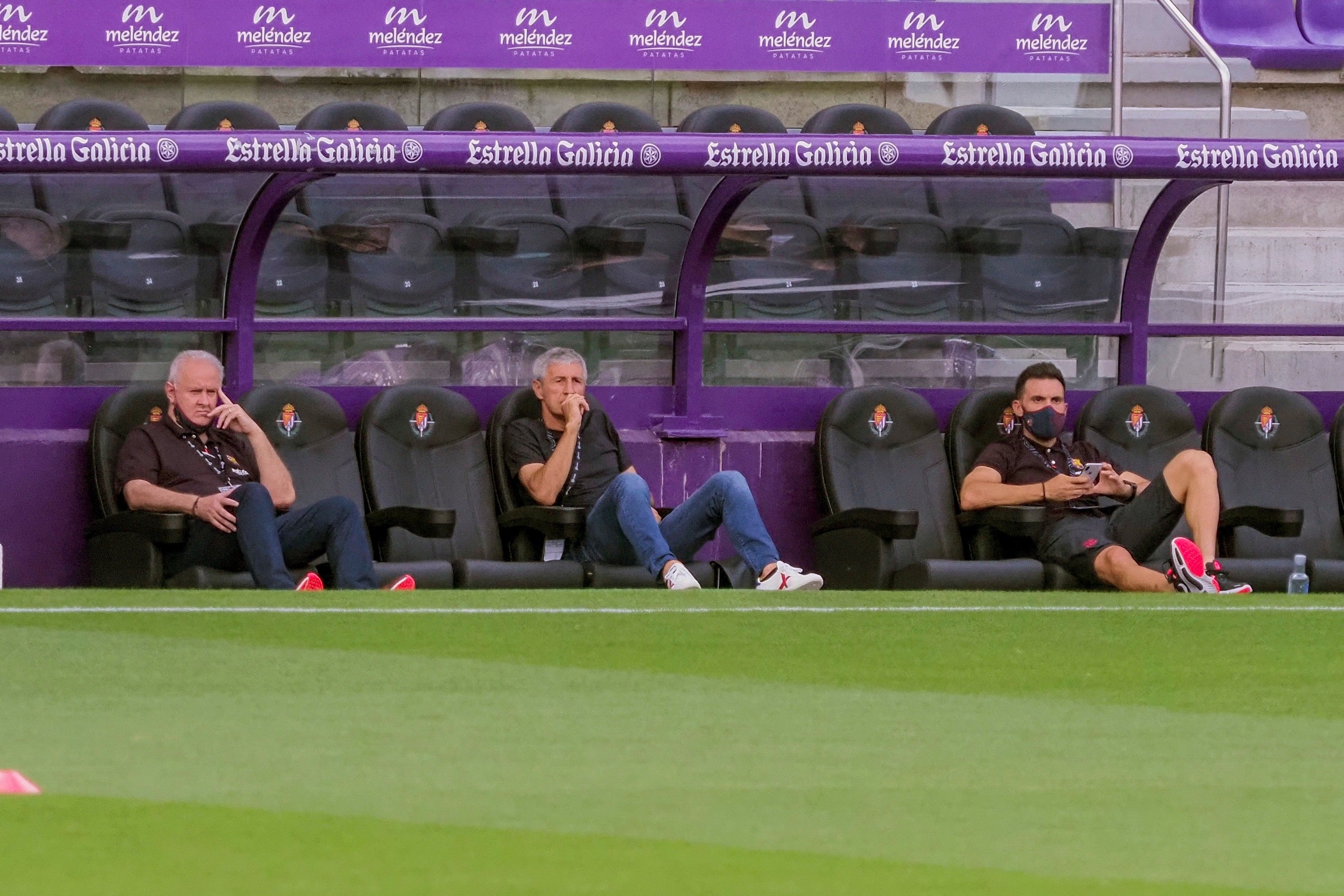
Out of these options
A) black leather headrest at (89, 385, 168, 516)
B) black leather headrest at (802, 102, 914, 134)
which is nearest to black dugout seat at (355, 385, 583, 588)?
black leather headrest at (89, 385, 168, 516)

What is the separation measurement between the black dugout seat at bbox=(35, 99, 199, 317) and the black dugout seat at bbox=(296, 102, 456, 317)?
612 mm

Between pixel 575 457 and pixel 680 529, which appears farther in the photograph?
pixel 575 457

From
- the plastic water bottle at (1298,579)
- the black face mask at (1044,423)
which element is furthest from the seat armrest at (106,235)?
the plastic water bottle at (1298,579)

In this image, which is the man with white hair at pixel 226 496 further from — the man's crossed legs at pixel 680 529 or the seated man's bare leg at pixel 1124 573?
the seated man's bare leg at pixel 1124 573

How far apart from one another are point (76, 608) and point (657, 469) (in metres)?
3.50

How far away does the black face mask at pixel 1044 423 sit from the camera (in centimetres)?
972

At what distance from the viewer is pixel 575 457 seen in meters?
9.58

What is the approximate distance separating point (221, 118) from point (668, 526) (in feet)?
14.5

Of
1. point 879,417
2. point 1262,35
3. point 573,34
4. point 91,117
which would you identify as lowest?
point 879,417

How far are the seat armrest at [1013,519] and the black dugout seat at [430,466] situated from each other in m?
2.10

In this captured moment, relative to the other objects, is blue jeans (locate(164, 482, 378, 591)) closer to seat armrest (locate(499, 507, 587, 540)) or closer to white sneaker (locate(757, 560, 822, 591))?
seat armrest (locate(499, 507, 587, 540))

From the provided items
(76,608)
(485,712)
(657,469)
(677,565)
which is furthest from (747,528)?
(485,712)

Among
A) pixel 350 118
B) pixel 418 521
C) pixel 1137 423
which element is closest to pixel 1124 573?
pixel 1137 423

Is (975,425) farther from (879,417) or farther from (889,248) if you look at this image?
(889,248)
